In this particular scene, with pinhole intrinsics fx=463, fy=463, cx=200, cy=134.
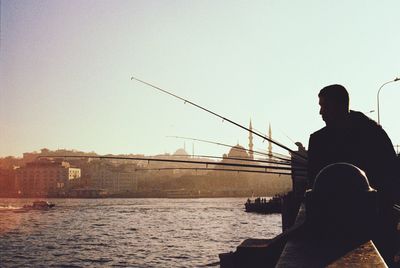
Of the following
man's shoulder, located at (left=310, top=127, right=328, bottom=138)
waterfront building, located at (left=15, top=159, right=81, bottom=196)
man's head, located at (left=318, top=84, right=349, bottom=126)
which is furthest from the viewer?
waterfront building, located at (left=15, top=159, right=81, bottom=196)

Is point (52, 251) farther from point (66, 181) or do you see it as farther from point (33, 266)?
point (66, 181)

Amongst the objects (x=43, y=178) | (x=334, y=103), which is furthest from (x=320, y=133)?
(x=43, y=178)

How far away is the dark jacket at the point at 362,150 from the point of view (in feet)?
11.6

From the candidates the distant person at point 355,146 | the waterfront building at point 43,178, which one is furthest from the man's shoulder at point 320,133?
the waterfront building at point 43,178

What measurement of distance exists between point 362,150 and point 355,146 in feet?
0.20

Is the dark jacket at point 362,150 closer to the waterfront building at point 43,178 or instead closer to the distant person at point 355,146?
the distant person at point 355,146

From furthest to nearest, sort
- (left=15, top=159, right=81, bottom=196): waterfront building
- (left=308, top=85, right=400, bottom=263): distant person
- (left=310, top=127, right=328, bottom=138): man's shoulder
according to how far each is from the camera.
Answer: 1. (left=15, top=159, right=81, bottom=196): waterfront building
2. (left=310, top=127, right=328, bottom=138): man's shoulder
3. (left=308, top=85, right=400, bottom=263): distant person

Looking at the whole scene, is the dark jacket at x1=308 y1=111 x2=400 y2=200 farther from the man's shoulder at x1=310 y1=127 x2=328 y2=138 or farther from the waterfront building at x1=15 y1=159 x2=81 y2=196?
the waterfront building at x1=15 y1=159 x2=81 y2=196

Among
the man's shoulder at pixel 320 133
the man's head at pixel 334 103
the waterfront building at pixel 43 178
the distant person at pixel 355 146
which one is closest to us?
the distant person at pixel 355 146

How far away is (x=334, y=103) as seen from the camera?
144 inches

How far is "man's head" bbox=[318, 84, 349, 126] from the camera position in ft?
12.0

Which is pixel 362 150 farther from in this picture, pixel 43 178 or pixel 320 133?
pixel 43 178

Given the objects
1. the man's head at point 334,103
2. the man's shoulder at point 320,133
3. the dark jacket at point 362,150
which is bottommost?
the dark jacket at point 362,150

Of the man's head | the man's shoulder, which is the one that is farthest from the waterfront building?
the man's head
